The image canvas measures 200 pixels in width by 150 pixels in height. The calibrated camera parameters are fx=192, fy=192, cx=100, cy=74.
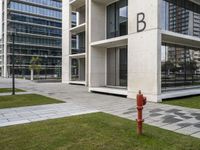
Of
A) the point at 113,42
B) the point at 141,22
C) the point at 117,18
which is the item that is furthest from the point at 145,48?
the point at 117,18

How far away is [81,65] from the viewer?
28.3 m

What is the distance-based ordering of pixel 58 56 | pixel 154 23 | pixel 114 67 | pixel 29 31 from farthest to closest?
pixel 58 56 < pixel 29 31 < pixel 114 67 < pixel 154 23

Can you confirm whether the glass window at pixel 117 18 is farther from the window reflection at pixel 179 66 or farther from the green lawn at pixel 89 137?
the green lawn at pixel 89 137

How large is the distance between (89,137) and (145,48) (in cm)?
827

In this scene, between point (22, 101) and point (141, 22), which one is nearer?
point (22, 101)

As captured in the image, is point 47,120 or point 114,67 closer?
point 47,120

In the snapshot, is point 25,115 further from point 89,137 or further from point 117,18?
point 117,18

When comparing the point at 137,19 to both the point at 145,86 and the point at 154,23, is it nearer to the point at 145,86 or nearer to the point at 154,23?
the point at 154,23

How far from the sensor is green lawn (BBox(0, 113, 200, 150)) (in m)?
4.54

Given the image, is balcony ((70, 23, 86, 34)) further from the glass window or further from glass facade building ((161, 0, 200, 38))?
glass facade building ((161, 0, 200, 38))

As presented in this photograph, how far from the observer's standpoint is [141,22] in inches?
485

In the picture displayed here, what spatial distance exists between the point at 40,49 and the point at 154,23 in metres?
60.1

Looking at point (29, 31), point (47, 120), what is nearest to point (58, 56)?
point (29, 31)

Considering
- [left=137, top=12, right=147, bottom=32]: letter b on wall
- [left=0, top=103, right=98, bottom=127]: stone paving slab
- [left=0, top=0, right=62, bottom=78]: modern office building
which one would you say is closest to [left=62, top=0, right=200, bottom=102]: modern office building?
[left=137, top=12, right=147, bottom=32]: letter b on wall
